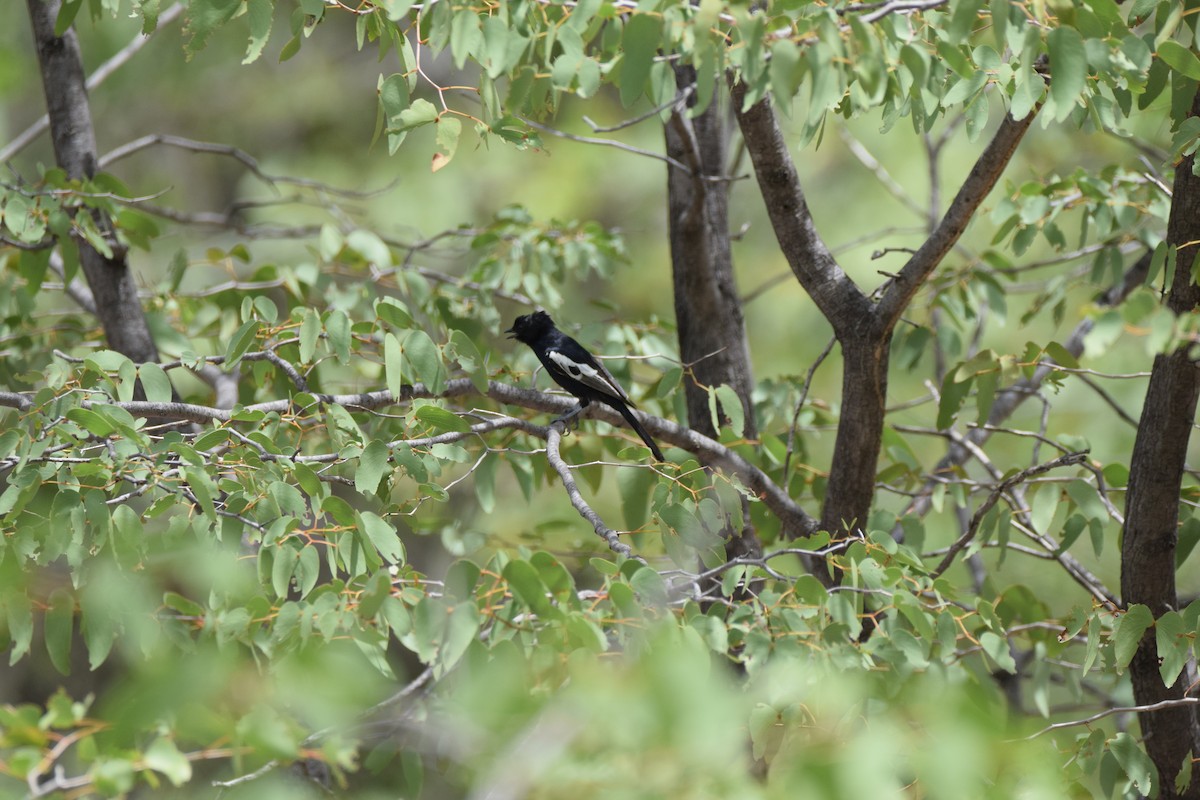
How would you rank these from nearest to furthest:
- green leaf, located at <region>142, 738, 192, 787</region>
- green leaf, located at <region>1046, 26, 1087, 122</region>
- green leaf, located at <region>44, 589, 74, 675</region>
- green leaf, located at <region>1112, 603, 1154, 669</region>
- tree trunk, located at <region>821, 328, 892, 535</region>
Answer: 1. green leaf, located at <region>142, 738, 192, 787</region>
2. green leaf, located at <region>1046, 26, 1087, 122</region>
3. green leaf, located at <region>44, 589, 74, 675</region>
4. green leaf, located at <region>1112, 603, 1154, 669</region>
5. tree trunk, located at <region>821, 328, 892, 535</region>

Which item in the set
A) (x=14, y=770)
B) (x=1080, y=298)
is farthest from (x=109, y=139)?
(x=14, y=770)

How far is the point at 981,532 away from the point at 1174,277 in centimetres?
67

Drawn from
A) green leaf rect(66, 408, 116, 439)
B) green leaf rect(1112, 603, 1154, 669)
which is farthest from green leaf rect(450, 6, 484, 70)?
green leaf rect(1112, 603, 1154, 669)

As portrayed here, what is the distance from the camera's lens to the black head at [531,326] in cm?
340

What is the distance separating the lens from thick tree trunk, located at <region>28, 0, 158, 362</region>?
2.90 m

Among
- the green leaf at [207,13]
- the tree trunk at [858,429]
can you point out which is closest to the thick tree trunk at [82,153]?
the green leaf at [207,13]

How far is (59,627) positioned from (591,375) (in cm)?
163

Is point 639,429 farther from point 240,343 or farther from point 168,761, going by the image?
point 168,761

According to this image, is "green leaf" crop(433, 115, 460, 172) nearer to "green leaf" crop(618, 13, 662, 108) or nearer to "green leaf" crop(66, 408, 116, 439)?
"green leaf" crop(618, 13, 662, 108)

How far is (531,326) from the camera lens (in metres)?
3.45

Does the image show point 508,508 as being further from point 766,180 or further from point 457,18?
point 457,18

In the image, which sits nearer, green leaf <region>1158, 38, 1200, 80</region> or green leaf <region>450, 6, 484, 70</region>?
green leaf <region>450, 6, 484, 70</region>

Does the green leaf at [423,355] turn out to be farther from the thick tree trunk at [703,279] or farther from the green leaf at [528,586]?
the thick tree trunk at [703,279]

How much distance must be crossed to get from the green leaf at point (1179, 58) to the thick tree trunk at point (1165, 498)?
357 millimetres
